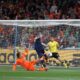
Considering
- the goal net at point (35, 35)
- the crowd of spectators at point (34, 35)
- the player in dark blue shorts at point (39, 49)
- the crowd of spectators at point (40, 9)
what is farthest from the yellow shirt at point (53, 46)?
the crowd of spectators at point (40, 9)

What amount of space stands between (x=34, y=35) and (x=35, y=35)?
0.06m

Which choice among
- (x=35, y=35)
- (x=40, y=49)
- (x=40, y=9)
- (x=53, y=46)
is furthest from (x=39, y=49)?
(x=40, y=9)

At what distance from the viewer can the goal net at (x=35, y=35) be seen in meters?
27.4

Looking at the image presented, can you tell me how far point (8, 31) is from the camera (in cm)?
2848

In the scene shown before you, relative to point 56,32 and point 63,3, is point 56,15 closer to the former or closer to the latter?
point 63,3

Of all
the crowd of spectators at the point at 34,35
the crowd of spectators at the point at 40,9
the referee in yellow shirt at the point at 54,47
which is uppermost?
the crowd of spectators at the point at 40,9

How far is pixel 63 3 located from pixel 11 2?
3.74 m

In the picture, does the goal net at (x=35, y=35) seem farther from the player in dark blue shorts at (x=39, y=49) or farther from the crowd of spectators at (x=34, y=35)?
the player in dark blue shorts at (x=39, y=49)

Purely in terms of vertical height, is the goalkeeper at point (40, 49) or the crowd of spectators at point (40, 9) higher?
the crowd of spectators at point (40, 9)

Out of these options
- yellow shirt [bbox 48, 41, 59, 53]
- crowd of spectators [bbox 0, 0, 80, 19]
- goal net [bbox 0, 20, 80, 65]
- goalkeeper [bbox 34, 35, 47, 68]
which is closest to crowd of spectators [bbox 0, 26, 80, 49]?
goal net [bbox 0, 20, 80, 65]

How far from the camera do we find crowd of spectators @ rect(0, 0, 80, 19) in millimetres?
33219

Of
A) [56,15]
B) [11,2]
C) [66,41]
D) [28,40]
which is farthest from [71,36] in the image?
[11,2]

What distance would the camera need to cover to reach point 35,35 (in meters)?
28.2

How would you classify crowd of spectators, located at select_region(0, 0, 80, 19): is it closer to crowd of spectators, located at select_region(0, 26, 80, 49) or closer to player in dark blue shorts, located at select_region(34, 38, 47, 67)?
crowd of spectators, located at select_region(0, 26, 80, 49)
